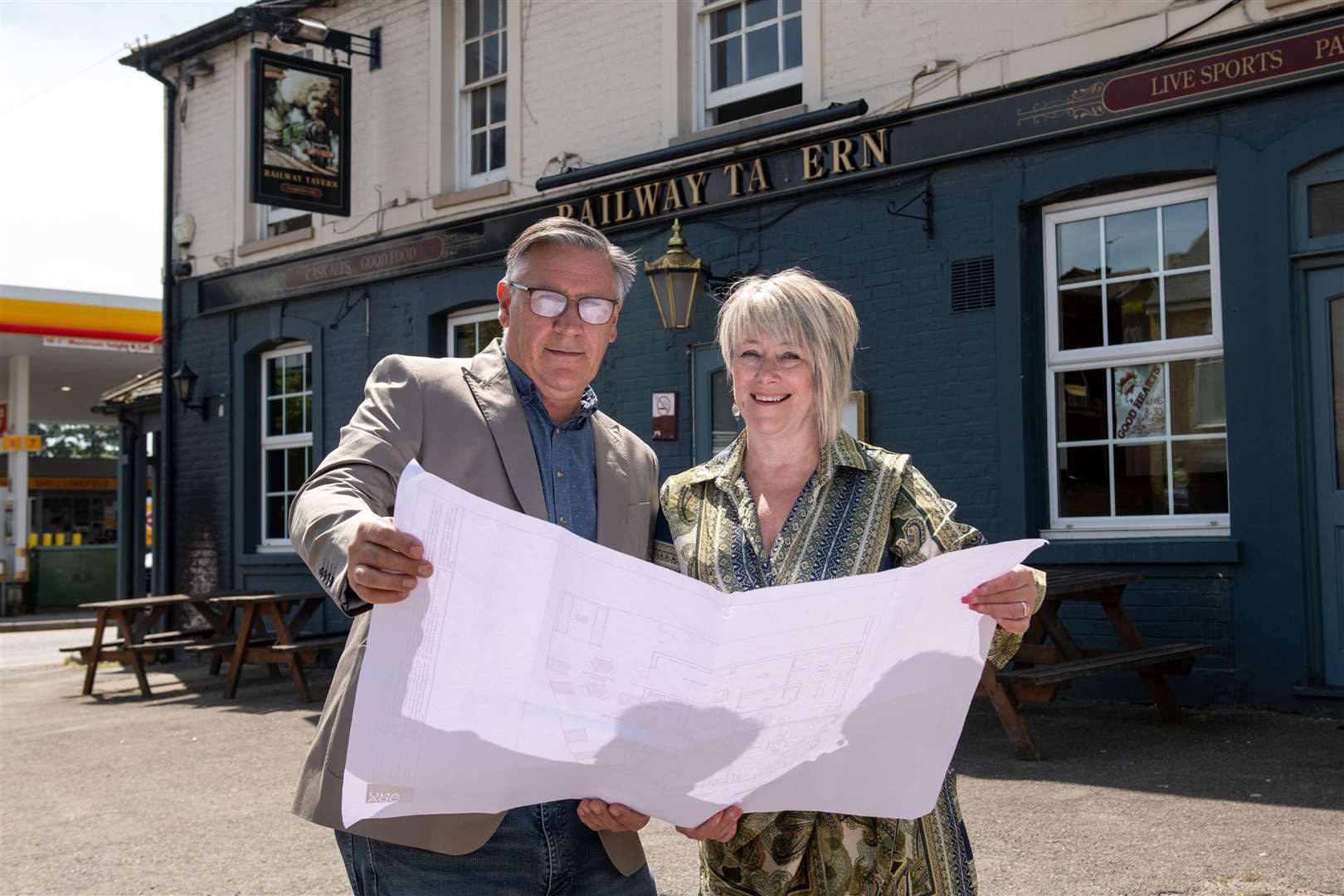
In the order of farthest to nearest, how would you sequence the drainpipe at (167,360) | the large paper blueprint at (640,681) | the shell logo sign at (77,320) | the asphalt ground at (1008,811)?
the shell logo sign at (77,320) → the drainpipe at (167,360) → the asphalt ground at (1008,811) → the large paper blueprint at (640,681)

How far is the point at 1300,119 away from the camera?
6500 mm

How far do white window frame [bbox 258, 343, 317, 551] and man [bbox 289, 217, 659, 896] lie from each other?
10931 mm

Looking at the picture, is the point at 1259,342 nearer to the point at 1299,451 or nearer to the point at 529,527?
the point at 1299,451

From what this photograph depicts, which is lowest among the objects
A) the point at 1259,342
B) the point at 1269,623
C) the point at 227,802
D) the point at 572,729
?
the point at 227,802

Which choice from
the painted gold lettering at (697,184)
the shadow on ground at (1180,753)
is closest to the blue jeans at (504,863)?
the shadow on ground at (1180,753)

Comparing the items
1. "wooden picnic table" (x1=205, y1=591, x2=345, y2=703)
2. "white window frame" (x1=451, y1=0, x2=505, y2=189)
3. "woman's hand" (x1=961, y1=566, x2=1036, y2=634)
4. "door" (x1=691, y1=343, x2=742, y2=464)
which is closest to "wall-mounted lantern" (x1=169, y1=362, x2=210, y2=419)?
"wooden picnic table" (x1=205, y1=591, x2=345, y2=703)

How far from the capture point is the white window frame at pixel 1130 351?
6961 millimetres

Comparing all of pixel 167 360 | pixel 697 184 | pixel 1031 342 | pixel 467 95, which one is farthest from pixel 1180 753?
pixel 167 360

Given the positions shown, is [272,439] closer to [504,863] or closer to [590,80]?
[590,80]

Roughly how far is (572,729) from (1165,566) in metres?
6.02

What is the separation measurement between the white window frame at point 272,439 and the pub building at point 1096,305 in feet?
14.0

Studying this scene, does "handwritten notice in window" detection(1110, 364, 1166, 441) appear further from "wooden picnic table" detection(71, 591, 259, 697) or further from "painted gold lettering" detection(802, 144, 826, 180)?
"wooden picnic table" detection(71, 591, 259, 697)

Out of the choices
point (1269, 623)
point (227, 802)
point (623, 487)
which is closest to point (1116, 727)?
point (1269, 623)

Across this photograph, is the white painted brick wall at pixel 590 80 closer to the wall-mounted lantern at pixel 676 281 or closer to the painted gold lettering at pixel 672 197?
the painted gold lettering at pixel 672 197
